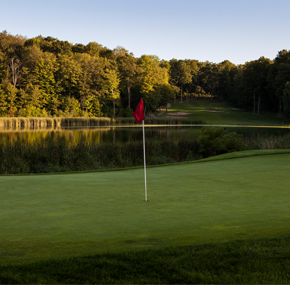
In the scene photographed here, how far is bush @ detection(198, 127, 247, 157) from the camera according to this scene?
2122 cm

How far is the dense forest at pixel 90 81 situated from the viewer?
64.6 meters

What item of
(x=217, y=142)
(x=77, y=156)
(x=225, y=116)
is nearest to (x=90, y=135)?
(x=217, y=142)

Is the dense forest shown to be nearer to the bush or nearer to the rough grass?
the bush

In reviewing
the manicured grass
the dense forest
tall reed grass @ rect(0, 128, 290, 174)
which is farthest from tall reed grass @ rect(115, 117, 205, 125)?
tall reed grass @ rect(0, 128, 290, 174)

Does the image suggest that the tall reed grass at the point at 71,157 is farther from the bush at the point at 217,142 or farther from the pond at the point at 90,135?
the pond at the point at 90,135

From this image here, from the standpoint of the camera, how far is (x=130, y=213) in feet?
17.4

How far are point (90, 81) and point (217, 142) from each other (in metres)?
57.5

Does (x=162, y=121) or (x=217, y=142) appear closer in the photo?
(x=217, y=142)

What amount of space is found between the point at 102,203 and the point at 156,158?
545 inches

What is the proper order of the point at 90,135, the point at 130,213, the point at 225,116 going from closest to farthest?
the point at 130,213, the point at 90,135, the point at 225,116

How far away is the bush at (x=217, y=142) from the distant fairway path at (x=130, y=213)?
41.1ft

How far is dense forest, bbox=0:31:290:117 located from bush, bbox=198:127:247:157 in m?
46.1

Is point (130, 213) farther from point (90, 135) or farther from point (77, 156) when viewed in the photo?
point (90, 135)

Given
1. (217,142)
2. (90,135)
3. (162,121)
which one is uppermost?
A: (217,142)
